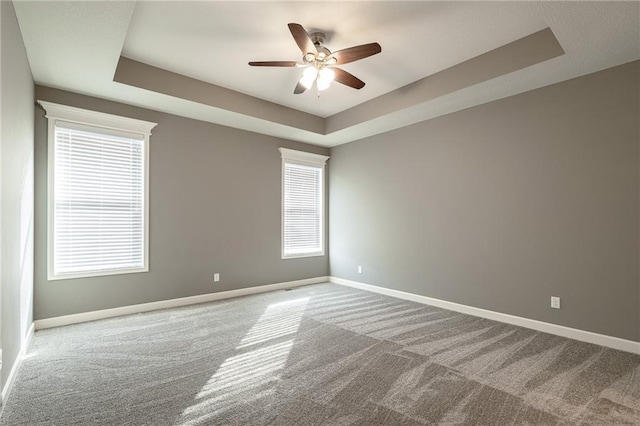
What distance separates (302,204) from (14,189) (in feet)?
13.4

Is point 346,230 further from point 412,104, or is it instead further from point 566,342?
point 566,342

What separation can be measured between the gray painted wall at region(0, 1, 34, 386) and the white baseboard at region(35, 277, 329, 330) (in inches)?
19.2

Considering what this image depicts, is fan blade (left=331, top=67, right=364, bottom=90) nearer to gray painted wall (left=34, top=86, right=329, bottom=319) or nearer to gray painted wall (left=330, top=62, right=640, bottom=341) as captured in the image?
gray painted wall (left=330, top=62, right=640, bottom=341)

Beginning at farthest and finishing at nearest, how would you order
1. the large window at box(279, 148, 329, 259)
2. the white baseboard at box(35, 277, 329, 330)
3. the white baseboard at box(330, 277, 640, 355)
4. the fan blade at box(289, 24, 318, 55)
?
the large window at box(279, 148, 329, 259)
the white baseboard at box(35, 277, 329, 330)
the white baseboard at box(330, 277, 640, 355)
the fan blade at box(289, 24, 318, 55)

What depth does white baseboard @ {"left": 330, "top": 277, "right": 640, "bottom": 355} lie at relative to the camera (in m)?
3.02

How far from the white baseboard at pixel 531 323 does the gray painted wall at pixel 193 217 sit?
213cm

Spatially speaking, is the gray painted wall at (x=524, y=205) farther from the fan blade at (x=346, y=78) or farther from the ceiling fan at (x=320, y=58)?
the ceiling fan at (x=320, y=58)

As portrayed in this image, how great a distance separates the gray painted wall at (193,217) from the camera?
3719 millimetres

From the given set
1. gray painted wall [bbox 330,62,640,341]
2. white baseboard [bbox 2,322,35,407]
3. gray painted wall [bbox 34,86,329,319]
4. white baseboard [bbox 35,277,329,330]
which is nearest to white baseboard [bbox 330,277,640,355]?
gray painted wall [bbox 330,62,640,341]

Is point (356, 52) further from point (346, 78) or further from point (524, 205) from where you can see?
point (524, 205)

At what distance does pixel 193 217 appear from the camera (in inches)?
184

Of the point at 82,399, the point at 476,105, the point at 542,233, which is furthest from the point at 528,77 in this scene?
the point at 82,399

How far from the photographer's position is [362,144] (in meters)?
5.70

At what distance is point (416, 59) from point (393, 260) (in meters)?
2.97
